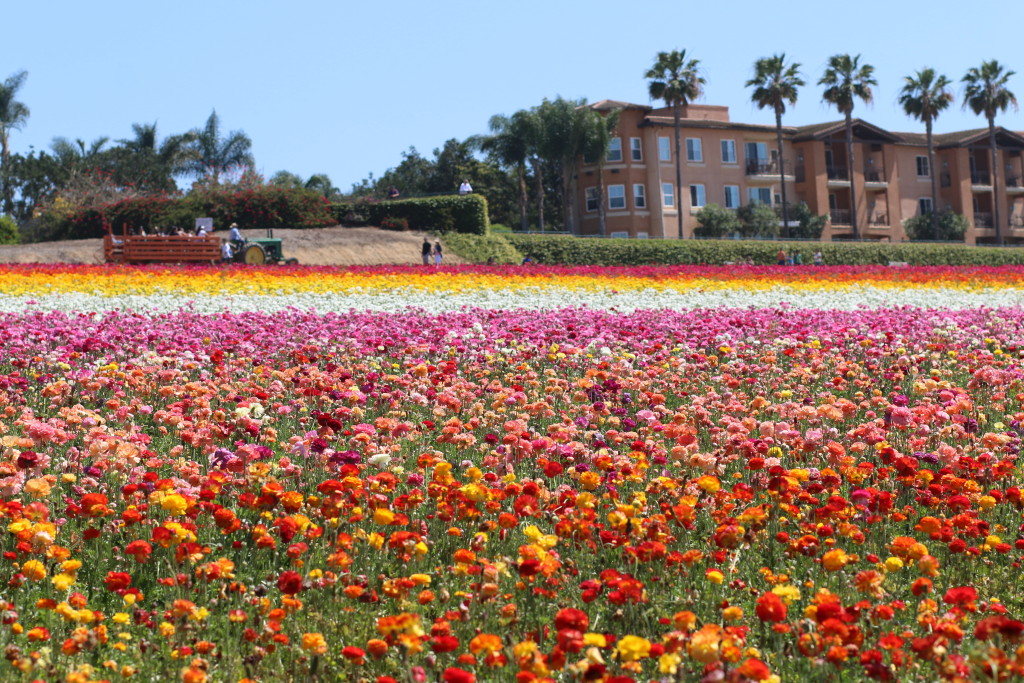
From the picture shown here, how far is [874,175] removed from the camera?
72750mm

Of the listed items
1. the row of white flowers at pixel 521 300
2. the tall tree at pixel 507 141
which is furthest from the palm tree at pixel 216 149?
the row of white flowers at pixel 521 300

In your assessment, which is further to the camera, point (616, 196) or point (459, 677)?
point (616, 196)

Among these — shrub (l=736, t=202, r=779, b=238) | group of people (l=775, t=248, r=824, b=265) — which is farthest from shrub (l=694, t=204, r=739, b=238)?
group of people (l=775, t=248, r=824, b=265)

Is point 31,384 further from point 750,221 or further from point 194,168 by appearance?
point 194,168

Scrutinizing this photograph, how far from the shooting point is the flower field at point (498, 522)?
3332 mm

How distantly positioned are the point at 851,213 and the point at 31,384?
2664 inches

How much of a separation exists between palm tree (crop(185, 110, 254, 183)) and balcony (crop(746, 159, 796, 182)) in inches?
1269

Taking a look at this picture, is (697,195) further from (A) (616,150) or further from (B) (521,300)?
(B) (521,300)

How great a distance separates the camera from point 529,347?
10195 millimetres

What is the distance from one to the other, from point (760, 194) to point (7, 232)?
145ft

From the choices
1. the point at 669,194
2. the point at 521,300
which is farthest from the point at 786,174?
the point at 521,300

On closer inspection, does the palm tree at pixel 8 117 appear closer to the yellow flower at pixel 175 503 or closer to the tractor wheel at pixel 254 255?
the tractor wheel at pixel 254 255

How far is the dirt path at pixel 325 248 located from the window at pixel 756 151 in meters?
Answer: 34.6

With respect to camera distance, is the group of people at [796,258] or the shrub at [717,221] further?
the shrub at [717,221]
